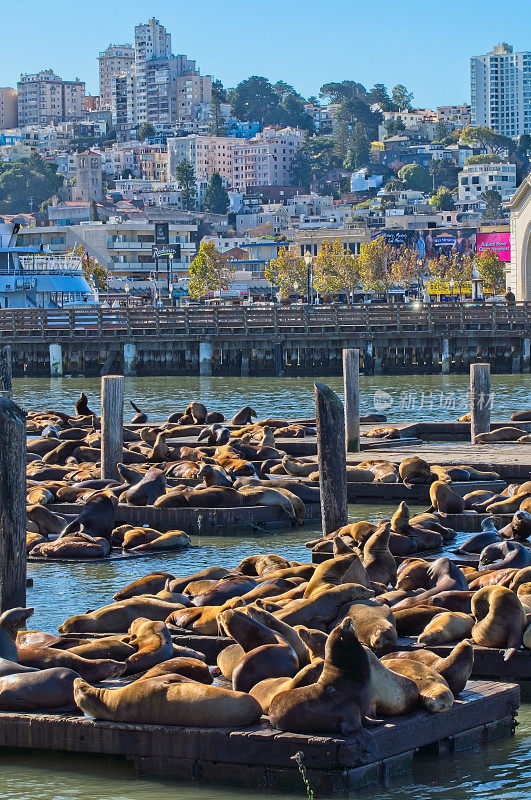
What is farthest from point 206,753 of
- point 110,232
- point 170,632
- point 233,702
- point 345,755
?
point 110,232

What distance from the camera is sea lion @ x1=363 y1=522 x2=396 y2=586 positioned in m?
11.8

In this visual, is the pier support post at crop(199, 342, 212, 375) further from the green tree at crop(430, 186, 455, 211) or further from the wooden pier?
the green tree at crop(430, 186, 455, 211)

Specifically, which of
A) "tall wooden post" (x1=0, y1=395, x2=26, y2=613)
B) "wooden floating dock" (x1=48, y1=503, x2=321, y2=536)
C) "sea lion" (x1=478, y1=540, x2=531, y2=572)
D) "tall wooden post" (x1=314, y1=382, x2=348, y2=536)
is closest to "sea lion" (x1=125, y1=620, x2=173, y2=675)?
"tall wooden post" (x1=0, y1=395, x2=26, y2=613)

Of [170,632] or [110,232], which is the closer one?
[170,632]

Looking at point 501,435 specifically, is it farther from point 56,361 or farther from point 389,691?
point 56,361

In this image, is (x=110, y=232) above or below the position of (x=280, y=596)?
above

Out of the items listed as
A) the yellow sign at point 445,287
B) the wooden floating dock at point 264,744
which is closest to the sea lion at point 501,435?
the wooden floating dock at point 264,744

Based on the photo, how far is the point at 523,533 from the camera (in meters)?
13.7

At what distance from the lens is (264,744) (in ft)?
25.3

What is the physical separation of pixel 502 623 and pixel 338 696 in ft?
7.06

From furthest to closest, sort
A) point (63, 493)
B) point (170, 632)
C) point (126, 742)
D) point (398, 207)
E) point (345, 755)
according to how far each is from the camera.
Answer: point (398, 207) → point (63, 493) → point (170, 632) → point (126, 742) → point (345, 755)

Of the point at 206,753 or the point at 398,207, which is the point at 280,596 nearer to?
the point at 206,753

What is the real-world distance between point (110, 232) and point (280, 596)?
122757 millimetres

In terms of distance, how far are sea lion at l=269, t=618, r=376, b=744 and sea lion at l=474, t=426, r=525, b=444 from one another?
48.9 ft
